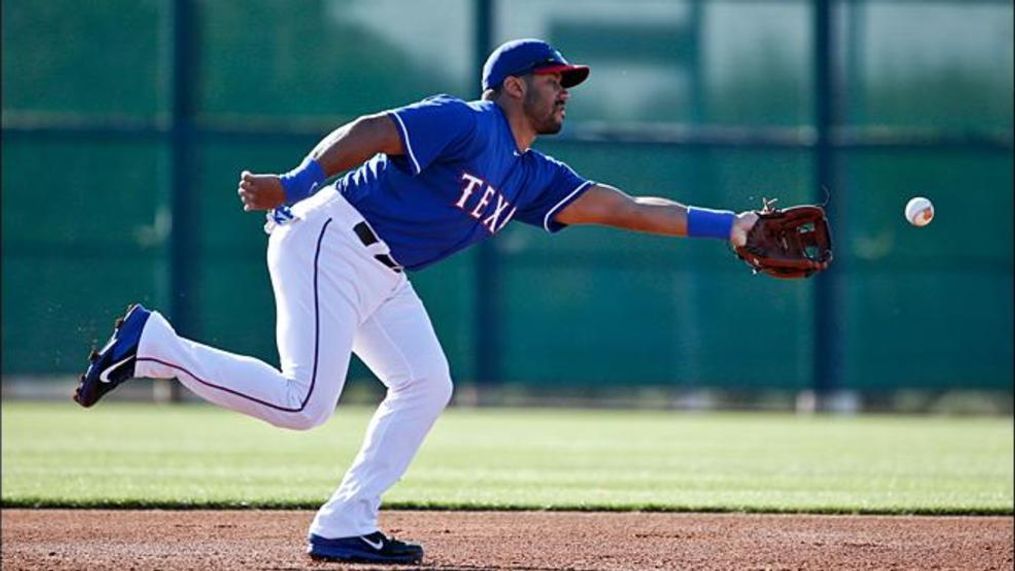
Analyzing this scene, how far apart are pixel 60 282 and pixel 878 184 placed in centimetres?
656

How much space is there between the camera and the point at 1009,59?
44.7 feet

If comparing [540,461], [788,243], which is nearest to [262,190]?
[788,243]

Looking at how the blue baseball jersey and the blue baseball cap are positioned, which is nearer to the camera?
the blue baseball jersey

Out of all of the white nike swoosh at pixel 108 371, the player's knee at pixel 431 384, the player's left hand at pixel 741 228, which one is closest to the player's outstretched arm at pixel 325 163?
the white nike swoosh at pixel 108 371

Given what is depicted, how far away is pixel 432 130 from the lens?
4.85m

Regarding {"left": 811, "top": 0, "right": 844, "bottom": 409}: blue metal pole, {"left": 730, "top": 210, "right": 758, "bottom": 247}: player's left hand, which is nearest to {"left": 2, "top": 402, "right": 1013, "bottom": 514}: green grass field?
{"left": 811, "top": 0, "right": 844, "bottom": 409}: blue metal pole

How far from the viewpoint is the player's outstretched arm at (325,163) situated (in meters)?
4.63

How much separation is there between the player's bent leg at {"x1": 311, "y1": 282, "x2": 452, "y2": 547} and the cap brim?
0.84m

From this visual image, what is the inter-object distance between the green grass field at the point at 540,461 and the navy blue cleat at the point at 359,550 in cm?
190

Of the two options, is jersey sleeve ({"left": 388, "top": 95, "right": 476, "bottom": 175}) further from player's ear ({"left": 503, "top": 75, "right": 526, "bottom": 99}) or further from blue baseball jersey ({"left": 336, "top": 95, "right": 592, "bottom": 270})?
player's ear ({"left": 503, "top": 75, "right": 526, "bottom": 99})

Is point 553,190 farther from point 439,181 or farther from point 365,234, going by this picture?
point 365,234

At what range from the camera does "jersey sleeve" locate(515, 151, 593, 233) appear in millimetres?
5320

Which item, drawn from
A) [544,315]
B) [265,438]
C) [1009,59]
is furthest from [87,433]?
[1009,59]

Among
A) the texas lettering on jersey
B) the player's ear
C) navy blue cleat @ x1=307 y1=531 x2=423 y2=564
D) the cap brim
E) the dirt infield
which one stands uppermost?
the cap brim
